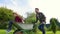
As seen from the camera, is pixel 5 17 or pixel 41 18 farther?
pixel 5 17

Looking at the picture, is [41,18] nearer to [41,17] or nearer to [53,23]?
[41,17]

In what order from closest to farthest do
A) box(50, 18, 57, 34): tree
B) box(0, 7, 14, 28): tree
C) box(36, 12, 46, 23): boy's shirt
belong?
box(36, 12, 46, 23): boy's shirt → box(50, 18, 57, 34): tree → box(0, 7, 14, 28): tree

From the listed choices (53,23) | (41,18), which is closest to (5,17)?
(53,23)

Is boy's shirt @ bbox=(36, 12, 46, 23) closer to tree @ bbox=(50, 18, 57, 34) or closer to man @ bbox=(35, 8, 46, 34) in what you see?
man @ bbox=(35, 8, 46, 34)

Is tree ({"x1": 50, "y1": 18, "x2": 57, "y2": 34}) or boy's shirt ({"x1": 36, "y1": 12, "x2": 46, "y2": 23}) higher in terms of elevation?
boy's shirt ({"x1": 36, "y1": 12, "x2": 46, "y2": 23})

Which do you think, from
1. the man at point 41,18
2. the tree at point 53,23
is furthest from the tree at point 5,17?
the man at point 41,18

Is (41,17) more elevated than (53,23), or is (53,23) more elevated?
(41,17)

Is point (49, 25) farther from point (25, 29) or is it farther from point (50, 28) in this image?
point (25, 29)


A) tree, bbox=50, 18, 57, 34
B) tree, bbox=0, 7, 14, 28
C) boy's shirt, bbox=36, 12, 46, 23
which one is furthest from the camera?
tree, bbox=0, 7, 14, 28

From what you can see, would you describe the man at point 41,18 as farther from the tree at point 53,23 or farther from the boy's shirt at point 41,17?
the tree at point 53,23

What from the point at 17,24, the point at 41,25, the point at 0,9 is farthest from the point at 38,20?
the point at 0,9

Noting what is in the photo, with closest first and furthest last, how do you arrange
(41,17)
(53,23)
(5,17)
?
(41,17), (53,23), (5,17)

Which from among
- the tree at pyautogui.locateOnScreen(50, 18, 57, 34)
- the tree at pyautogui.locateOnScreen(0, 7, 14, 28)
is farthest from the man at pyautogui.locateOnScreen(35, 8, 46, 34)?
the tree at pyautogui.locateOnScreen(0, 7, 14, 28)

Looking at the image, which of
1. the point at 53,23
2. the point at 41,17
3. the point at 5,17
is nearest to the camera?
the point at 41,17
